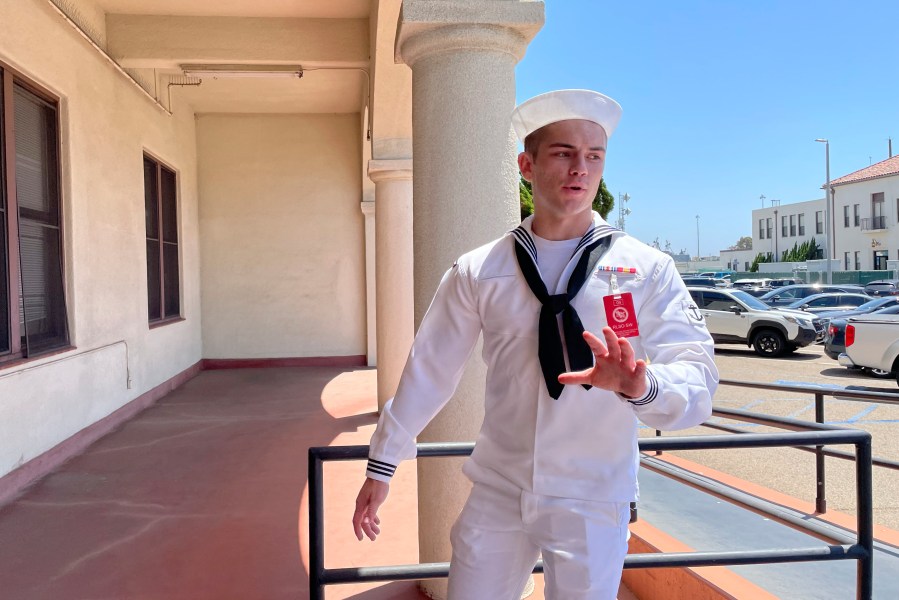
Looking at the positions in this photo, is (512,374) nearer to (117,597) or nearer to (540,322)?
(540,322)

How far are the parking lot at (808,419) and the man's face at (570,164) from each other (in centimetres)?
320

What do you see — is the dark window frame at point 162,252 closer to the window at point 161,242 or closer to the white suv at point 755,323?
the window at point 161,242

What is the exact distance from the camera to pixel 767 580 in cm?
325

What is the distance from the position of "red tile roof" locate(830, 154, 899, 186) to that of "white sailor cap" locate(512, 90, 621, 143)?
49567mm

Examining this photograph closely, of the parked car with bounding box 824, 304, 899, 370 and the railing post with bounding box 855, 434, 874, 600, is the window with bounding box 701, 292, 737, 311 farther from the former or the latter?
the railing post with bounding box 855, 434, 874, 600

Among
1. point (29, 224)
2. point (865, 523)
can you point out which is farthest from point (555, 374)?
point (29, 224)

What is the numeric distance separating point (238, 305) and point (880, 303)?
15249 mm

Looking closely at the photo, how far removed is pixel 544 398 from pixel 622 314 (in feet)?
0.88

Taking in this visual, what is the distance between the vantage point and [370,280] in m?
13.1

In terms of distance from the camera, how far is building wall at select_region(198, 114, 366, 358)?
13156 mm

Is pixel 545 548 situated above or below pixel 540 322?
below

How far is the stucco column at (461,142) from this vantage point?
3221 millimetres

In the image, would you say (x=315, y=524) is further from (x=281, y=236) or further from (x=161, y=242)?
(x=281, y=236)

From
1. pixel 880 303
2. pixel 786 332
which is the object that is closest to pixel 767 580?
pixel 786 332
